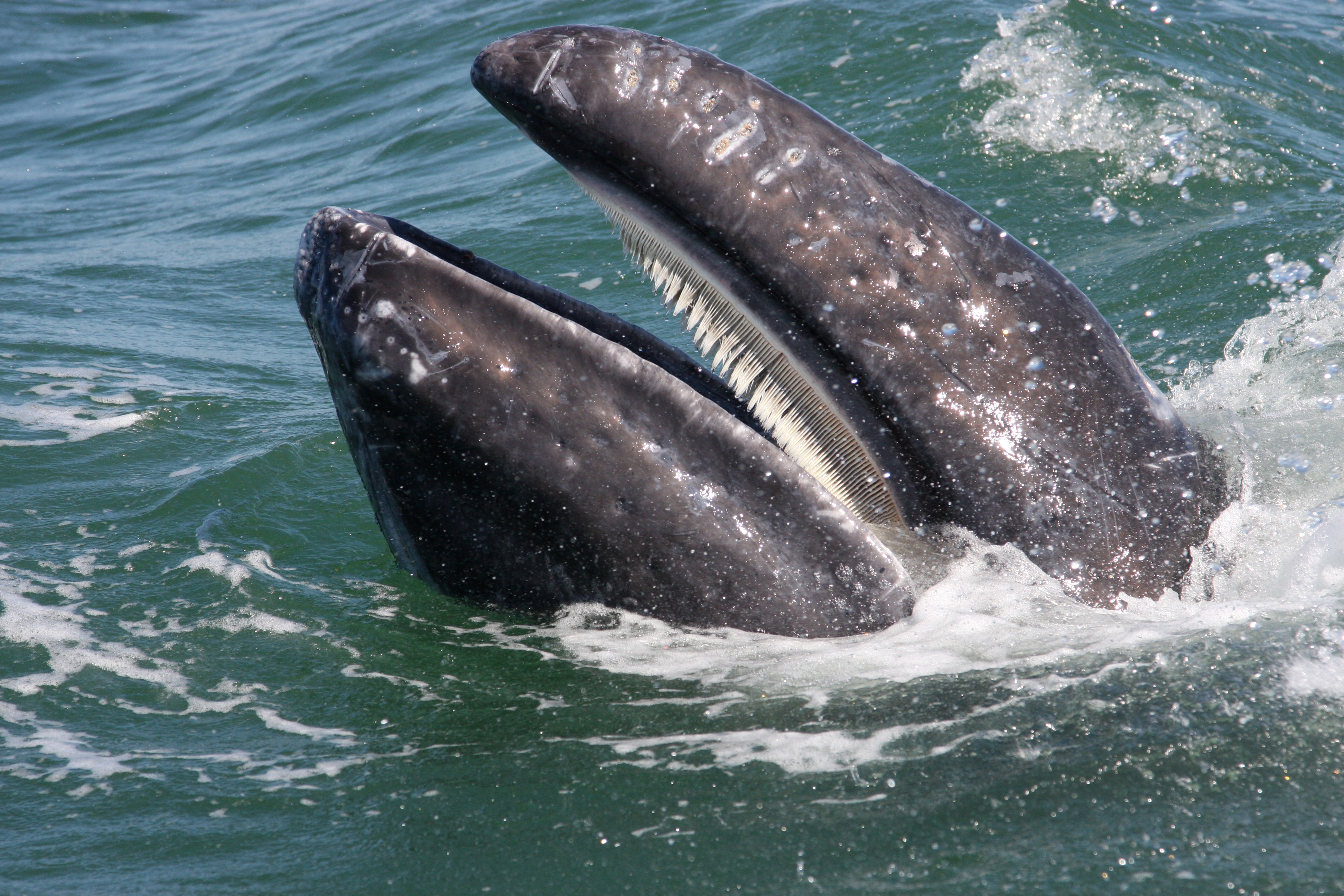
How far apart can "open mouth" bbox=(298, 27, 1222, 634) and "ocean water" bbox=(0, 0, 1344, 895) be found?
0.21 metres

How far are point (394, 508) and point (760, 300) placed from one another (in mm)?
1430

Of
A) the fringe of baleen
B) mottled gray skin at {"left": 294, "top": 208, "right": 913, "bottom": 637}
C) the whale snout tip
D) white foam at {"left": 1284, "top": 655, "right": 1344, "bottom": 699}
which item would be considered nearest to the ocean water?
white foam at {"left": 1284, "top": 655, "right": 1344, "bottom": 699}

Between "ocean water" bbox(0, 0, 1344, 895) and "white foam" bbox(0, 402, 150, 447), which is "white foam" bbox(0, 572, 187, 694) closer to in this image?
"ocean water" bbox(0, 0, 1344, 895)

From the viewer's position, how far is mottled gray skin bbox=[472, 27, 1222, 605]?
385 centimetres

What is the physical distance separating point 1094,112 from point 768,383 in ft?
29.3

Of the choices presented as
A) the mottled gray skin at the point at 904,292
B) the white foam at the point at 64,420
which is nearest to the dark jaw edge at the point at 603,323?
the mottled gray skin at the point at 904,292

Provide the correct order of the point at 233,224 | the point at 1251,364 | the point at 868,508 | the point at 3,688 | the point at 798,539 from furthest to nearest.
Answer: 1. the point at 233,224
2. the point at 1251,364
3. the point at 3,688
4. the point at 868,508
5. the point at 798,539

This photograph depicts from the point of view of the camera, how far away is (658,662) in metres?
4.20

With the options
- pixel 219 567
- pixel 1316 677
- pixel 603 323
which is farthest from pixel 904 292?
pixel 219 567

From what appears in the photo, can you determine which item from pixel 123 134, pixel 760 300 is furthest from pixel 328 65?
pixel 760 300

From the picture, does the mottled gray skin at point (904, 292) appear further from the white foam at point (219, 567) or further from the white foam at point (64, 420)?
the white foam at point (64, 420)

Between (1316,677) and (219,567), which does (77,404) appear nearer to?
(219,567)

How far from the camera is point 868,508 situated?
4.26 m

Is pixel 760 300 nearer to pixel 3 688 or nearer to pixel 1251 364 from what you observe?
pixel 3 688
